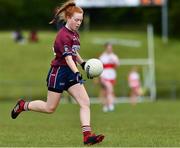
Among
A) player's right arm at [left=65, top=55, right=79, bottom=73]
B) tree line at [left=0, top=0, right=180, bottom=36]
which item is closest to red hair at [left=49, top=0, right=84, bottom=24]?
player's right arm at [left=65, top=55, right=79, bottom=73]

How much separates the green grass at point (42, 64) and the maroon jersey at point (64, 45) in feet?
97.2

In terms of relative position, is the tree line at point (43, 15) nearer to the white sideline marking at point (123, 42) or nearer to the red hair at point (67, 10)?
the white sideline marking at point (123, 42)

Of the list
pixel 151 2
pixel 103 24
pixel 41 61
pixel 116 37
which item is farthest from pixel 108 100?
pixel 103 24

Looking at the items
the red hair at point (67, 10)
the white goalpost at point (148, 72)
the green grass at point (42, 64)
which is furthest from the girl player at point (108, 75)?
the green grass at point (42, 64)

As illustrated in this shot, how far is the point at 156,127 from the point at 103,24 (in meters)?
65.6

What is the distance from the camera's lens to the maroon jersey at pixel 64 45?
10.8 meters

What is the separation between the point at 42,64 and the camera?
49.1m

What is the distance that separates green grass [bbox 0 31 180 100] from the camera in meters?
42.8

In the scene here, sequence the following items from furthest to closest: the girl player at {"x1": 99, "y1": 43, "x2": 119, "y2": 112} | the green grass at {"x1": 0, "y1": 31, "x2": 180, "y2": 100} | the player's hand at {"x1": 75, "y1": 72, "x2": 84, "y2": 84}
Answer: the green grass at {"x1": 0, "y1": 31, "x2": 180, "y2": 100}
the girl player at {"x1": 99, "y1": 43, "x2": 119, "y2": 112}
the player's hand at {"x1": 75, "y1": 72, "x2": 84, "y2": 84}

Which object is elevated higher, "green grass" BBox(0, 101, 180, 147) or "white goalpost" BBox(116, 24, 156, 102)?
"white goalpost" BBox(116, 24, 156, 102)

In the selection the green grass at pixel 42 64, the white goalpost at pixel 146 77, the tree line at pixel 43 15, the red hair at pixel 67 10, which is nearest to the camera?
the red hair at pixel 67 10

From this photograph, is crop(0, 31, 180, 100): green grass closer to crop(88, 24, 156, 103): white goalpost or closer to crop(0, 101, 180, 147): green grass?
crop(88, 24, 156, 103): white goalpost

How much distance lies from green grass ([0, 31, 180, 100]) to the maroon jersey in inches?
1167

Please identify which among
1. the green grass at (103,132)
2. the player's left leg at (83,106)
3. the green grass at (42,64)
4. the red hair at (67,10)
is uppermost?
the green grass at (42,64)
